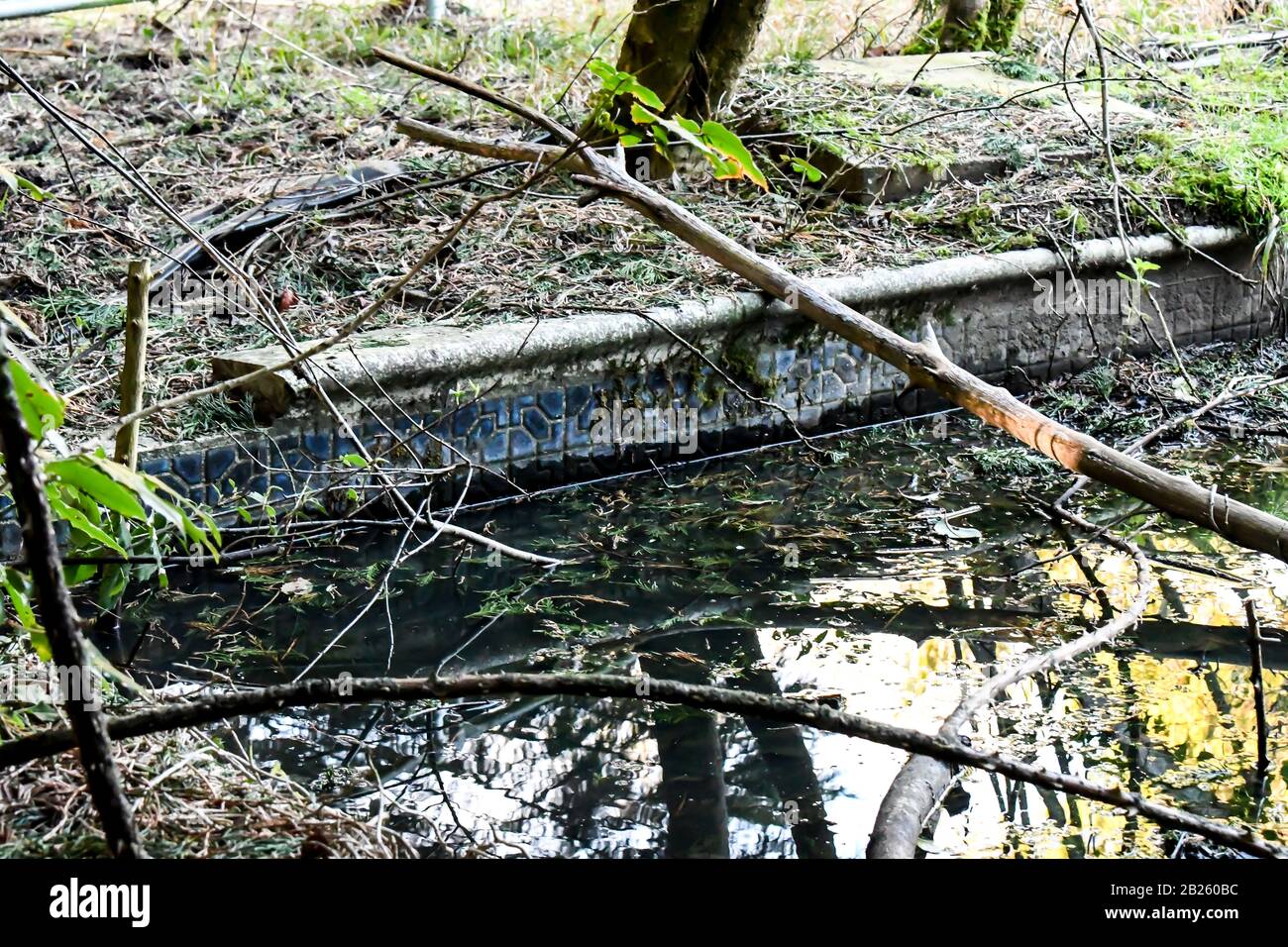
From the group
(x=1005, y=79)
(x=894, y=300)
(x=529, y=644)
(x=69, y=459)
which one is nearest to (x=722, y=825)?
(x=529, y=644)

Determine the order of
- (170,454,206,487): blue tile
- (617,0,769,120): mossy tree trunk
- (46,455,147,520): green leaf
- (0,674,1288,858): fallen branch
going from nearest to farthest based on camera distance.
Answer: (46,455,147,520): green leaf → (0,674,1288,858): fallen branch → (170,454,206,487): blue tile → (617,0,769,120): mossy tree trunk

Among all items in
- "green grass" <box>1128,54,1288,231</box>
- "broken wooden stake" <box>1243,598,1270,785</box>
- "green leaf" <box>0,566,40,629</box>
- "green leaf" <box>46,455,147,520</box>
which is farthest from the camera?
"green grass" <box>1128,54,1288,231</box>

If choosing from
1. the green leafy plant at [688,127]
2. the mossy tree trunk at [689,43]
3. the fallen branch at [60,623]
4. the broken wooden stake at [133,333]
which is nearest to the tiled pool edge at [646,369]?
the broken wooden stake at [133,333]

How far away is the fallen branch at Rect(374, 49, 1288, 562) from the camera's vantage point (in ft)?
11.6

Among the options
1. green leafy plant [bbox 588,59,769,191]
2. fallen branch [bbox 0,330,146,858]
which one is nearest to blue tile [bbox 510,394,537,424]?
green leafy plant [bbox 588,59,769,191]

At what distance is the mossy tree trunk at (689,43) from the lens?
231 inches

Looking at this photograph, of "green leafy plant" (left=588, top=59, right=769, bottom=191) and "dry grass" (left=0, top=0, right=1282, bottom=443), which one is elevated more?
"dry grass" (left=0, top=0, right=1282, bottom=443)

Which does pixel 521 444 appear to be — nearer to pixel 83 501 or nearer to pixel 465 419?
pixel 465 419

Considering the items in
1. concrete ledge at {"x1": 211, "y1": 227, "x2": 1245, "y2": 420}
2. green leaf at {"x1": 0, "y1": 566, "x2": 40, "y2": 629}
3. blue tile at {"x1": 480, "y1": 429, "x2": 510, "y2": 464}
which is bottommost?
green leaf at {"x1": 0, "y1": 566, "x2": 40, "y2": 629}

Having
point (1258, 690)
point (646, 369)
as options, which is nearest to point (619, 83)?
point (1258, 690)

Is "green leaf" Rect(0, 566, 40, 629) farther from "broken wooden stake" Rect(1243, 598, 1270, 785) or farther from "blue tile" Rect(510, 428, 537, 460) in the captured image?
"blue tile" Rect(510, 428, 537, 460)

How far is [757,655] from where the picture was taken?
11.6 ft

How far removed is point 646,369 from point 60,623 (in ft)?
11.3

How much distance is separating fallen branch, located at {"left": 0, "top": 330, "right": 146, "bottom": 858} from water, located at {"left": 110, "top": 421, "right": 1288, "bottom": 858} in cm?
64
